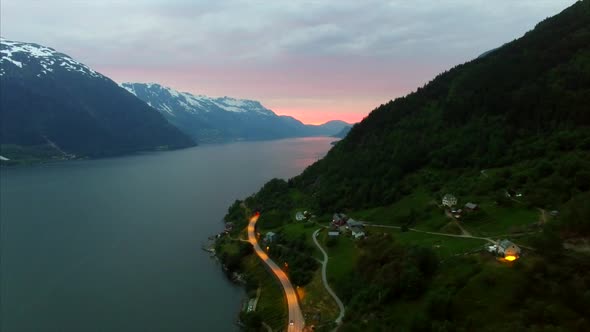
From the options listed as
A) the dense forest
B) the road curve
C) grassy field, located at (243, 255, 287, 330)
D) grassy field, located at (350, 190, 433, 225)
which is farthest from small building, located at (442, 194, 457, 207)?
grassy field, located at (243, 255, 287, 330)

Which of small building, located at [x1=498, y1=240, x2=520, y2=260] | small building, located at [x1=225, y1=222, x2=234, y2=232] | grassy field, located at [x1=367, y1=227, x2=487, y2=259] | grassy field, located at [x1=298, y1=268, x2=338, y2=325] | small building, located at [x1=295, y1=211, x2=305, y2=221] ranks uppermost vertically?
small building, located at [x1=498, y1=240, x2=520, y2=260]

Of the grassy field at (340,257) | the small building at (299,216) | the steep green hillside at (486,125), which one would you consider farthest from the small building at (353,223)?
the small building at (299,216)

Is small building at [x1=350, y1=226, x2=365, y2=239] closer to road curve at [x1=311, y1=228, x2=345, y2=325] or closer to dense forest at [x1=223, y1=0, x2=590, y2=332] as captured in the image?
dense forest at [x1=223, y1=0, x2=590, y2=332]

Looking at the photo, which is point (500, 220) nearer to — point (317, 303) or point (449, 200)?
point (449, 200)

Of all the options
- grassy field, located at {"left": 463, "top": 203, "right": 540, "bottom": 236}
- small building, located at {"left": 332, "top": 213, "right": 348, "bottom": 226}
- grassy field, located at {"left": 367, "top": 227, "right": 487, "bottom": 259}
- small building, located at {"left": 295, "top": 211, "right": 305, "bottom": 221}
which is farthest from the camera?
small building, located at {"left": 295, "top": 211, "right": 305, "bottom": 221}

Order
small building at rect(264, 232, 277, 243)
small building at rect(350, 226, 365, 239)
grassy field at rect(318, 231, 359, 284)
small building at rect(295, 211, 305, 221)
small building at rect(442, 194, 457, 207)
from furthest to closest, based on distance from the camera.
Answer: small building at rect(295, 211, 305, 221) → small building at rect(264, 232, 277, 243) → small building at rect(350, 226, 365, 239) → small building at rect(442, 194, 457, 207) → grassy field at rect(318, 231, 359, 284)

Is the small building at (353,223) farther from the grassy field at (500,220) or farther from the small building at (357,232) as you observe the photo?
the grassy field at (500,220)

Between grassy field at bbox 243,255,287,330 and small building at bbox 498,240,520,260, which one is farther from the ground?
small building at bbox 498,240,520,260
